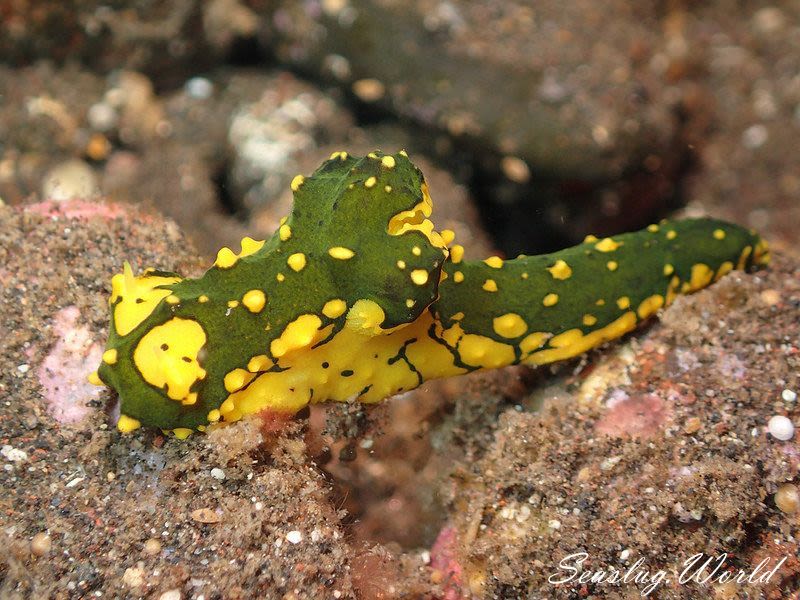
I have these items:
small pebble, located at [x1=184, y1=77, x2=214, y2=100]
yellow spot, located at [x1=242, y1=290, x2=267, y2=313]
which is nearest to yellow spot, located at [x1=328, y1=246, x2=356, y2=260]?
yellow spot, located at [x1=242, y1=290, x2=267, y2=313]

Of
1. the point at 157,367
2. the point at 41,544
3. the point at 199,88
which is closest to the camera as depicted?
the point at 41,544

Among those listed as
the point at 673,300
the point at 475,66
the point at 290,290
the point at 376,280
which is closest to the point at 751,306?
the point at 673,300

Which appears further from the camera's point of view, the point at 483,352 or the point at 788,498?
the point at 483,352

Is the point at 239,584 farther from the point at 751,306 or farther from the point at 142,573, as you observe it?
the point at 751,306

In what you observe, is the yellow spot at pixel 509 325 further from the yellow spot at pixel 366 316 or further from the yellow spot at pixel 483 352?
the yellow spot at pixel 366 316

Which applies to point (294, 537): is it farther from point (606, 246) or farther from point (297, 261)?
point (606, 246)

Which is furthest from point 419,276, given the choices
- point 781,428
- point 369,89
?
point 369,89

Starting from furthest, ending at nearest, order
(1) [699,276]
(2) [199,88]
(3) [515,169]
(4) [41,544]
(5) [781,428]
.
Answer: (2) [199,88] → (3) [515,169] → (1) [699,276] → (5) [781,428] → (4) [41,544]
